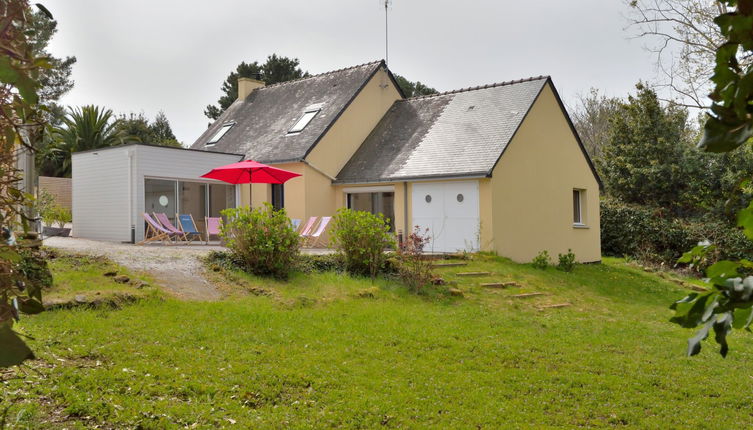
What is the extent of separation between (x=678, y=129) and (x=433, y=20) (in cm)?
1237

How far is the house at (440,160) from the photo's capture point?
17.7 meters

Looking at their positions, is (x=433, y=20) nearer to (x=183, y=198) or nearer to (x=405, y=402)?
(x=183, y=198)

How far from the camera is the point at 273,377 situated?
624 centimetres

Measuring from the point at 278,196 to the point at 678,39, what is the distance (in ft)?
50.3

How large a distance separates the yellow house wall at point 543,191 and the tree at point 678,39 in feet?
15.7

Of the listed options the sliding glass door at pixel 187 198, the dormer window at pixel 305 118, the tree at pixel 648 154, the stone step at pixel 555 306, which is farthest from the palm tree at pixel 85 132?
the stone step at pixel 555 306

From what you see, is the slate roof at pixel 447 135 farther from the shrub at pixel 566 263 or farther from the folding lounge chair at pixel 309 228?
the shrub at pixel 566 263

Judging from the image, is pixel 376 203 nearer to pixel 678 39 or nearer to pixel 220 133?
pixel 220 133

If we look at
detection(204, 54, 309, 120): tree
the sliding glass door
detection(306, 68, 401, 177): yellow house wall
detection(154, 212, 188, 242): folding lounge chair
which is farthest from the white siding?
detection(204, 54, 309, 120): tree

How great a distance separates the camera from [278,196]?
20.7m

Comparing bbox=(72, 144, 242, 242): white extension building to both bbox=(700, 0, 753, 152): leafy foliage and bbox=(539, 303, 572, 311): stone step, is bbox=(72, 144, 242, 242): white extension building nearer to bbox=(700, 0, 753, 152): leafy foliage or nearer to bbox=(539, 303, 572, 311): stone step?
bbox=(539, 303, 572, 311): stone step

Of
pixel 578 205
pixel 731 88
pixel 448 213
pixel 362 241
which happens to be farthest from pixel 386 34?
pixel 731 88

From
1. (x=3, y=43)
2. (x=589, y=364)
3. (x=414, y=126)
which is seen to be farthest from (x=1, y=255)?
(x=414, y=126)

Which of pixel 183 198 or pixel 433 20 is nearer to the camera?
pixel 433 20
